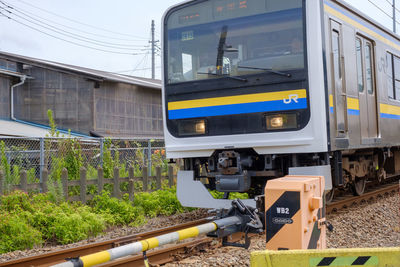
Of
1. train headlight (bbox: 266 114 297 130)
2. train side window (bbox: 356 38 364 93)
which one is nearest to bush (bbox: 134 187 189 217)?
train headlight (bbox: 266 114 297 130)

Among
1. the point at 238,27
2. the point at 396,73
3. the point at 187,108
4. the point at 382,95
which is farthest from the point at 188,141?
the point at 396,73

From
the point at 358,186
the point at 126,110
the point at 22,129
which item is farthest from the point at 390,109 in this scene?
the point at 126,110

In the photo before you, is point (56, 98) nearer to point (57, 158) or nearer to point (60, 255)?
point (57, 158)

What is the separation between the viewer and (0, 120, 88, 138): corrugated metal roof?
16.1 m

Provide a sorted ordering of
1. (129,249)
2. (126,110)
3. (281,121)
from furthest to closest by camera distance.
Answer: (126,110)
(281,121)
(129,249)

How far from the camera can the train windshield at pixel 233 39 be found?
644 centimetres

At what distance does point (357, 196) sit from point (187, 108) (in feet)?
13.4

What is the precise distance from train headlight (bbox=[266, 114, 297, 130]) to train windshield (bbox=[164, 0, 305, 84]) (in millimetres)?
599

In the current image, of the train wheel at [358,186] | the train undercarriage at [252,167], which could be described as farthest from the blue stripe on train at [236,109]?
the train wheel at [358,186]

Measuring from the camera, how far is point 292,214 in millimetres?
4199

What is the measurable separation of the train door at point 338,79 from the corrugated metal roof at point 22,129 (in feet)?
35.0

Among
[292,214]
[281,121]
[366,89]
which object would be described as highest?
[366,89]

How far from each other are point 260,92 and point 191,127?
1.23 metres

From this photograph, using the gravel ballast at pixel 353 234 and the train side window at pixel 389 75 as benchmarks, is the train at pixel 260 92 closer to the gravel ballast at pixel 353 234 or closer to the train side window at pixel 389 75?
the gravel ballast at pixel 353 234
